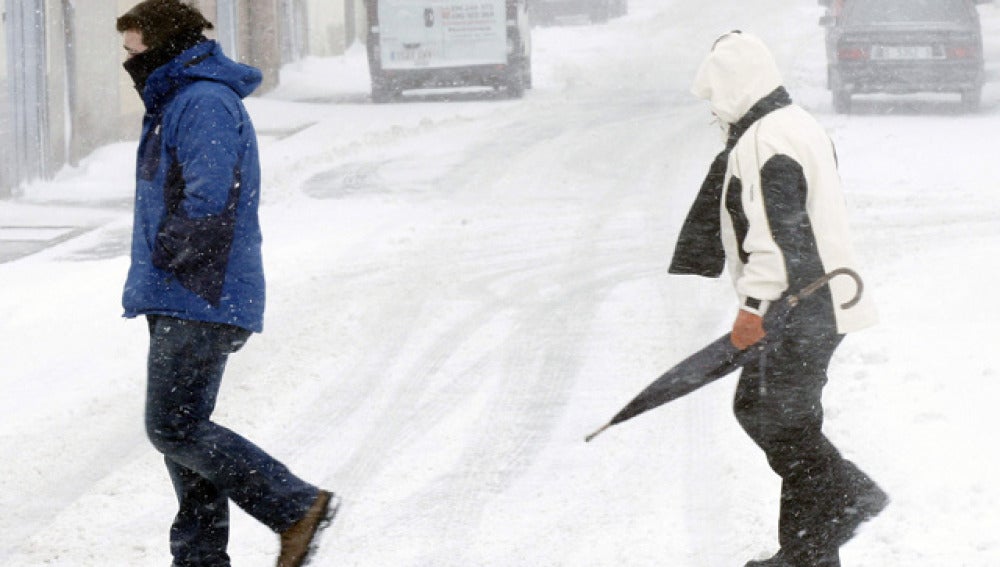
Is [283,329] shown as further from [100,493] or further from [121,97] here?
[121,97]

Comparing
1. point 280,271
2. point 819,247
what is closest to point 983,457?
point 819,247

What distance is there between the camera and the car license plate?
19094 millimetres

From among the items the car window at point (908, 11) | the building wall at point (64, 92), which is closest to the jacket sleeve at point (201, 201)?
the building wall at point (64, 92)

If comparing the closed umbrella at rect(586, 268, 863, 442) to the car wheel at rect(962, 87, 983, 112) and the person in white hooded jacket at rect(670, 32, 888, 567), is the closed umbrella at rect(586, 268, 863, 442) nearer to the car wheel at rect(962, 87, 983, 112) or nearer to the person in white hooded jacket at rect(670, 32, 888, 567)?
the person in white hooded jacket at rect(670, 32, 888, 567)

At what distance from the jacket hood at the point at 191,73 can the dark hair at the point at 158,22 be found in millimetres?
58

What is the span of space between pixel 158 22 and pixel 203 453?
113 centimetres

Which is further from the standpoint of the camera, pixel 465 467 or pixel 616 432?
pixel 616 432

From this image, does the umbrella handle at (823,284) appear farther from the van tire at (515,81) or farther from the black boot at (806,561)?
the van tire at (515,81)

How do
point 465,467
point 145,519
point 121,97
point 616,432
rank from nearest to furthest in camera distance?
point 145,519 → point 465,467 → point 616,432 → point 121,97

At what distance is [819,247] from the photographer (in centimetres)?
418

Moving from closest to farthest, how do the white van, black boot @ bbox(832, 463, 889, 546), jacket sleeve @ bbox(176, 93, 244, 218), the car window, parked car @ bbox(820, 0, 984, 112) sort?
jacket sleeve @ bbox(176, 93, 244, 218), black boot @ bbox(832, 463, 889, 546), parked car @ bbox(820, 0, 984, 112), the car window, the white van

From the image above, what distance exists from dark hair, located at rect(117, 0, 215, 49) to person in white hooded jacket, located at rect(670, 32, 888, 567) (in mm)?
1415

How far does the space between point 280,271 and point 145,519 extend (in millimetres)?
4727

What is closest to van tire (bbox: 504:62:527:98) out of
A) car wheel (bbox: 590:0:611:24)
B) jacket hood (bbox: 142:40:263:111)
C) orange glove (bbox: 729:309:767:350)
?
car wheel (bbox: 590:0:611:24)
